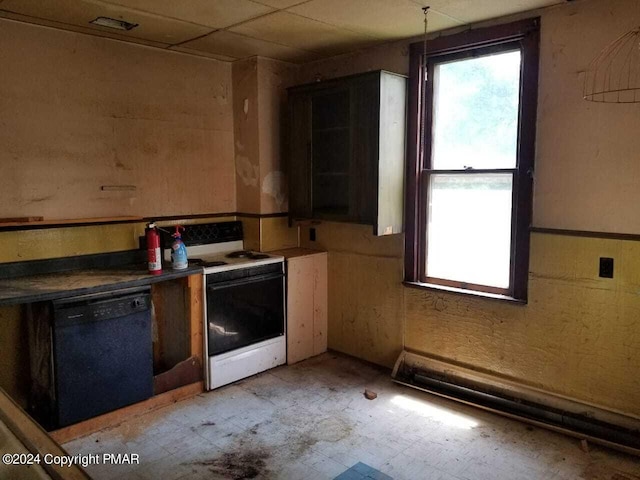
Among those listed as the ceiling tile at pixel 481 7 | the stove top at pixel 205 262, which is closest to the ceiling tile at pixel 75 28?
the stove top at pixel 205 262

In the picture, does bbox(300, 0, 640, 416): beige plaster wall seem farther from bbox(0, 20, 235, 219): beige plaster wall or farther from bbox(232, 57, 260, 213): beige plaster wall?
bbox(0, 20, 235, 219): beige plaster wall

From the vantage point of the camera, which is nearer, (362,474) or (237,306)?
(362,474)

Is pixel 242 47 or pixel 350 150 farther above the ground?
pixel 242 47

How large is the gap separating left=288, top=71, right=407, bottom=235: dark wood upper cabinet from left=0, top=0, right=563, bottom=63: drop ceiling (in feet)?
1.06

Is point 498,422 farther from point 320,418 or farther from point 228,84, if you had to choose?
point 228,84

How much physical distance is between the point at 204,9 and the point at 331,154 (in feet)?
4.41

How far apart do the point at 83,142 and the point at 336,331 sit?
2.37 metres

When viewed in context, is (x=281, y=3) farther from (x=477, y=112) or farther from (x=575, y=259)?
(x=575, y=259)

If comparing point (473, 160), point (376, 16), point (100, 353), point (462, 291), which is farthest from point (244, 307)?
point (376, 16)

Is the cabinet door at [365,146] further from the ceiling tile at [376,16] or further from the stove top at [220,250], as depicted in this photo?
the stove top at [220,250]

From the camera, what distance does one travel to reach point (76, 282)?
288 centimetres

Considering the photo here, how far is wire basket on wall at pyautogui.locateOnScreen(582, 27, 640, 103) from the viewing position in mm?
2568

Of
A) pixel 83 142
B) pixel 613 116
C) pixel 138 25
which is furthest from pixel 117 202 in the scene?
pixel 613 116

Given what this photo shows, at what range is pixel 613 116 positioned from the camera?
2.65m
